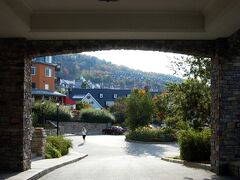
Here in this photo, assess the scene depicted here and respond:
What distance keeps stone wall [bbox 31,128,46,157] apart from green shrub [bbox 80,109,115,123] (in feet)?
133

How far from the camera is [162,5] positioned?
1291cm

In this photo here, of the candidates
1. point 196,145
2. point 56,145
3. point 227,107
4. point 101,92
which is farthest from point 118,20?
point 101,92

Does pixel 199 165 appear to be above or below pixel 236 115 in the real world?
below

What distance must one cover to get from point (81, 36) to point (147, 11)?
2.47m

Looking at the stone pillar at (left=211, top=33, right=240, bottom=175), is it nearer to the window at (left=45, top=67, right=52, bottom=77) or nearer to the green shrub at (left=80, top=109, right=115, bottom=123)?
the green shrub at (left=80, top=109, right=115, bottom=123)

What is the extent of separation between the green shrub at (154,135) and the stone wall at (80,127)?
13075mm

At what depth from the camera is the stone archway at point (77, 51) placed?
15.1 meters

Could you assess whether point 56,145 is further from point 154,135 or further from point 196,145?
point 154,135

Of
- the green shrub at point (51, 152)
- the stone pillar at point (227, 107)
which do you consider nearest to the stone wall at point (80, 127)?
the green shrub at point (51, 152)

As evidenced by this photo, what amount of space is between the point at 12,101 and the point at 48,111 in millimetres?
35133

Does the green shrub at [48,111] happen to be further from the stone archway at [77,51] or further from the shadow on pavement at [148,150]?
the stone archway at [77,51]

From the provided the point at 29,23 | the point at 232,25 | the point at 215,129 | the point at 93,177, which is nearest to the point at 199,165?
the point at 215,129

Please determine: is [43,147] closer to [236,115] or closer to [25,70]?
[25,70]

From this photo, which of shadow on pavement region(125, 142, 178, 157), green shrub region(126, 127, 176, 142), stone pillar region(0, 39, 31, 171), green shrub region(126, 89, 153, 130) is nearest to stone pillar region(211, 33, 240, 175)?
stone pillar region(0, 39, 31, 171)
